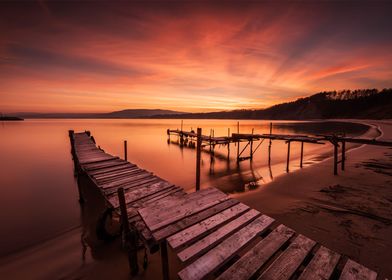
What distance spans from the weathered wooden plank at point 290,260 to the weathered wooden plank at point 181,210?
6.73 feet

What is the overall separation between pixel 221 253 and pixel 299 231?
454cm

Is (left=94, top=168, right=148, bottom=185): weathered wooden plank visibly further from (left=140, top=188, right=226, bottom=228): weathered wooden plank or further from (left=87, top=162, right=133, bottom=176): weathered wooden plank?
(left=140, top=188, right=226, bottom=228): weathered wooden plank

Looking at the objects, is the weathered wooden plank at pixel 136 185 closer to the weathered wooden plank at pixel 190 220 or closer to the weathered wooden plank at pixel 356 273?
the weathered wooden plank at pixel 190 220

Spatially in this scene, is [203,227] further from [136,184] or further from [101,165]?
[101,165]

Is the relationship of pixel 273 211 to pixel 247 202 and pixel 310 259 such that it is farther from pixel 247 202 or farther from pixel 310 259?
pixel 310 259

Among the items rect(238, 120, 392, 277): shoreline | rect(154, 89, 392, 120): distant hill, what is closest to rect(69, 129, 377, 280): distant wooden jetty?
rect(238, 120, 392, 277): shoreline

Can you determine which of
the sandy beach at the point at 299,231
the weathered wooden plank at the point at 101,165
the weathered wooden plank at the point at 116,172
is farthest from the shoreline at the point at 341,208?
the weathered wooden plank at the point at 101,165

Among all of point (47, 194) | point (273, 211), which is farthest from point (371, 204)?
point (47, 194)

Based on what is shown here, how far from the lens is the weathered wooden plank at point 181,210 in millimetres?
4480

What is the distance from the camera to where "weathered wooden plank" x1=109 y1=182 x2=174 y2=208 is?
6.51 meters

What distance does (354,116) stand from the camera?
10819cm

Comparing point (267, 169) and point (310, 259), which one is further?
point (267, 169)

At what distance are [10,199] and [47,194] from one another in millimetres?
1868

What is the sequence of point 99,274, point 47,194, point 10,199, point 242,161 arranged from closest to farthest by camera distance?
point 99,274 → point 10,199 → point 47,194 → point 242,161
